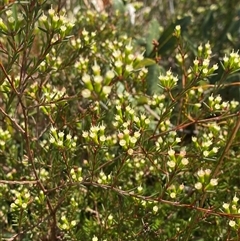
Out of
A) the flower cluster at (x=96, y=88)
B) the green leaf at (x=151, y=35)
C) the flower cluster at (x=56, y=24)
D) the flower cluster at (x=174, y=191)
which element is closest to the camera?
the flower cluster at (x=96, y=88)

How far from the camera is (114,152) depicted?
1.67 meters

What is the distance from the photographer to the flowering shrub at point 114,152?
44.9 inches

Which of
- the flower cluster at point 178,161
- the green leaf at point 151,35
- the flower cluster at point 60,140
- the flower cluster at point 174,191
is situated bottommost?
the flower cluster at point 174,191

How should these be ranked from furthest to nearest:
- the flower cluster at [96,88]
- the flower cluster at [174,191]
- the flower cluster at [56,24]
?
the flower cluster at [174,191], the flower cluster at [56,24], the flower cluster at [96,88]

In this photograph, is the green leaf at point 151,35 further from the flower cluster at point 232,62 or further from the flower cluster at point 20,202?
the flower cluster at point 20,202

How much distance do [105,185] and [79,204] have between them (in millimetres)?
341

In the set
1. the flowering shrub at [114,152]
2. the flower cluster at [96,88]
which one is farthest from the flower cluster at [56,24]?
the flower cluster at [96,88]

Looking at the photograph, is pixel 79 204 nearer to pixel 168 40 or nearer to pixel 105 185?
pixel 105 185

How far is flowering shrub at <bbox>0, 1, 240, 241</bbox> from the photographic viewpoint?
1.14 m

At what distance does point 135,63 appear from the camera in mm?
1190

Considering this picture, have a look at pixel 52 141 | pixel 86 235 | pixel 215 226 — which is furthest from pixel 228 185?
pixel 52 141

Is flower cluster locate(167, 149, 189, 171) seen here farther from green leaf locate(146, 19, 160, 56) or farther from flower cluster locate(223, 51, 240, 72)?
green leaf locate(146, 19, 160, 56)

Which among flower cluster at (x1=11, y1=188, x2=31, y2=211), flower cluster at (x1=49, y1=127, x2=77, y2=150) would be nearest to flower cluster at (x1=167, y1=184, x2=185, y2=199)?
flower cluster at (x1=49, y1=127, x2=77, y2=150)

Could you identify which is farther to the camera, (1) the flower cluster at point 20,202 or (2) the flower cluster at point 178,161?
(1) the flower cluster at point 20,202
